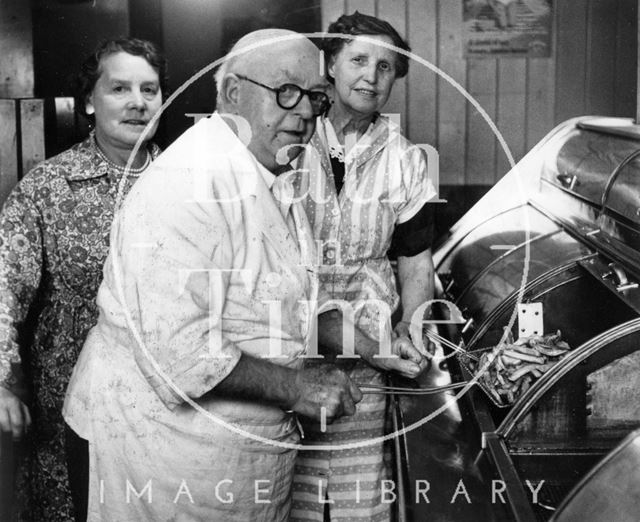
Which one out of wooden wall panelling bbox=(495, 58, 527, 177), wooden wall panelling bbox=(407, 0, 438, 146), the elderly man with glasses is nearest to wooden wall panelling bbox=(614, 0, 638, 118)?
wooden wall panelling bbox=(495, 58, 527, 177)

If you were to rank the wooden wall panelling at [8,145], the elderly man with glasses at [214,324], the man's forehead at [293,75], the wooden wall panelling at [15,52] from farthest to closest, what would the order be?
the wooden wall panelling at [15,52]
the wooden wall panelling at [8,145]
the man's forehead at [293,75]
the elderly man with glasses at [214,324]

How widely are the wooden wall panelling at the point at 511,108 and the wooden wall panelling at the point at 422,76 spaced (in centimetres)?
33

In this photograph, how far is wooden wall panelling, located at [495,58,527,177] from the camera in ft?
14.9

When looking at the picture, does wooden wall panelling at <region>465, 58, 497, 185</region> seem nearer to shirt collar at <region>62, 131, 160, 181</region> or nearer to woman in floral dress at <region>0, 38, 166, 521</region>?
woman in floral dress at <region>0, 38, 166, 521</region>

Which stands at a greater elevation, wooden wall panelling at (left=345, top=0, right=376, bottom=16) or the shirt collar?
wooden wall panelling at (left=345, top=0, right=376, bottom=16)

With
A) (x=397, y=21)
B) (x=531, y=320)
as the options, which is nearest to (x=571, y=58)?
(x=397, y=21)

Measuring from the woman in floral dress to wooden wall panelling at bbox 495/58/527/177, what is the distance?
2.28 meters

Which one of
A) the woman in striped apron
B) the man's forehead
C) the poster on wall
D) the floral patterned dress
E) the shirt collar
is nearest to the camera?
the man's forehead

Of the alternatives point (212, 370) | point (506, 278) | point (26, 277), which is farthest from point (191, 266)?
point (506, 278)

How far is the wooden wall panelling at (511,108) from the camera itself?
4531 mm

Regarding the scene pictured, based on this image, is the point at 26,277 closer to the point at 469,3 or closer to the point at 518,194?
the point at 518,194

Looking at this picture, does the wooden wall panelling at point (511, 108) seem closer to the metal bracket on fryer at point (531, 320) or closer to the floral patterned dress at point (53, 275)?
the metal bracket on fryer at point (531, 320)

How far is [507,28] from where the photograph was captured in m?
4.49

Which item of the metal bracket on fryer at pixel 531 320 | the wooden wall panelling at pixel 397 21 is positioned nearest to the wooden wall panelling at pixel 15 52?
the wooden wall panelling at pixel 397 21
